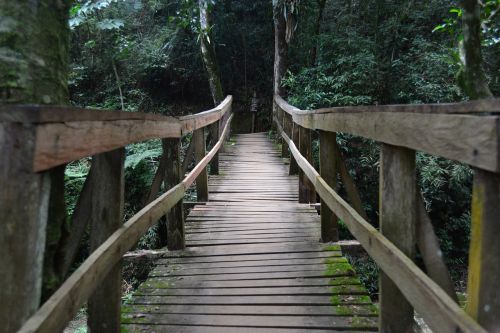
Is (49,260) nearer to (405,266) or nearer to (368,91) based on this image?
(405,266)

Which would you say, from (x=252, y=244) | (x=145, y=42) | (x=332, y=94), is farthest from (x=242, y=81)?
(x=252, y=244)

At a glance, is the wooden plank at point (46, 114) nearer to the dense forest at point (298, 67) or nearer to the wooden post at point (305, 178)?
the dense forest at point (298, 67)

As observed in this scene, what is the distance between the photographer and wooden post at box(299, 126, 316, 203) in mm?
5422

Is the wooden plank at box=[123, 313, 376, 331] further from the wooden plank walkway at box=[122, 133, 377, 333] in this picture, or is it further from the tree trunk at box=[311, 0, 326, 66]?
the tree trunk at box=[311, 0, 326, 66]

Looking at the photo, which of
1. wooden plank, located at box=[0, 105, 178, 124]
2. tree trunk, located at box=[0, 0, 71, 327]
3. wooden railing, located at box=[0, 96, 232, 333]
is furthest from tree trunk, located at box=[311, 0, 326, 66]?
wooden plank, located at box=[0, 105, 178, 124]

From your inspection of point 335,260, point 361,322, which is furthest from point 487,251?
point 335,260

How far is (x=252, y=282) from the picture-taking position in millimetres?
3279

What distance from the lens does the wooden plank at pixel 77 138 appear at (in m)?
1.30

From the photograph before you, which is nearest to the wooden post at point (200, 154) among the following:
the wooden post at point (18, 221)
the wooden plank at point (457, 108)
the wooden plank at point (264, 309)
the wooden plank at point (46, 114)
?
the wooden plank at point (264, 309)

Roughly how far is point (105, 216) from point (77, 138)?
0.75 metres

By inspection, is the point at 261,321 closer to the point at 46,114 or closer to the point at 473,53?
the point at 46,114

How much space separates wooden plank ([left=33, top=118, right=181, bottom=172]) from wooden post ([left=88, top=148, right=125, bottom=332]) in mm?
157

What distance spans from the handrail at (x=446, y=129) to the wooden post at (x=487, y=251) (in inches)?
2.8

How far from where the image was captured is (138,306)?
294cm
